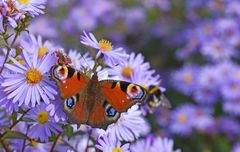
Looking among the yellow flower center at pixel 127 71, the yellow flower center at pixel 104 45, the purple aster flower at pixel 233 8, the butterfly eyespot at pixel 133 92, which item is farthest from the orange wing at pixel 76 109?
the purple aster flower at pixel 233 8

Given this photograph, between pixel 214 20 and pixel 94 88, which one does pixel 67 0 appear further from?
pixel 94 88

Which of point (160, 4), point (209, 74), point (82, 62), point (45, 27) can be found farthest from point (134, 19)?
point (82, 62)

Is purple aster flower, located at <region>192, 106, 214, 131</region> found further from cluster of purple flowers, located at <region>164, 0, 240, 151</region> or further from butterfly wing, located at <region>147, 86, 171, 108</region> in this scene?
butterfly wing, located at <region>147, 86, 171, 108</region>

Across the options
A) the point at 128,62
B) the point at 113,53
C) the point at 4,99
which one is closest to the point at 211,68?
the point at 128,62

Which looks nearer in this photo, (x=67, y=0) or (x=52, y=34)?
(x=52, y=34)

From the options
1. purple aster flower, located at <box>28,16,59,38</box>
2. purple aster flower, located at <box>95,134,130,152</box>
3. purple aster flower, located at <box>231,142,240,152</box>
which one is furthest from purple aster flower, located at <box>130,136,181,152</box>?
purple aster flower, located at <box>28,16,59,38</box>

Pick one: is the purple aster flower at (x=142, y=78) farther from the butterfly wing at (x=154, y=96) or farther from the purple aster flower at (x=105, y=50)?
the purple aster flower at (x=105, y=50)
